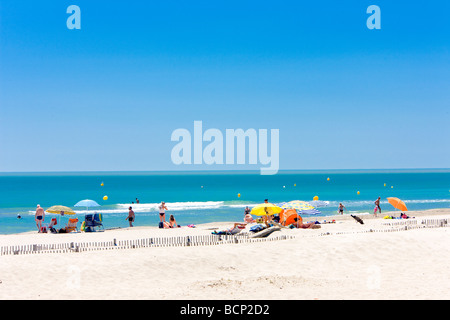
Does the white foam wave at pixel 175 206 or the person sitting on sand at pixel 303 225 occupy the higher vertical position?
the person sitting on sand at pixel 303 225

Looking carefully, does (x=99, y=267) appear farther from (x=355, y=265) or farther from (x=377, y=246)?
(x=377, y=246)

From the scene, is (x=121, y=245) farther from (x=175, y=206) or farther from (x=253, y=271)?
(x=175, y=206)

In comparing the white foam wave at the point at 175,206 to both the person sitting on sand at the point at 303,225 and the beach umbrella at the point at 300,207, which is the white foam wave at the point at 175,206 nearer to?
the beach umbrella at the point at 300,207

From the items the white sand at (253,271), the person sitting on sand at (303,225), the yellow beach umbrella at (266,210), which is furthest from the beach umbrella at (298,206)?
the white sand at (253,271)

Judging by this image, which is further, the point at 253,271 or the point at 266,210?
the point at 266,210

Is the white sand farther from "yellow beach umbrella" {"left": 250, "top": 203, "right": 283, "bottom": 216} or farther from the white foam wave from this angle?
the white foam wave

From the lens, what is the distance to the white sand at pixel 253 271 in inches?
562

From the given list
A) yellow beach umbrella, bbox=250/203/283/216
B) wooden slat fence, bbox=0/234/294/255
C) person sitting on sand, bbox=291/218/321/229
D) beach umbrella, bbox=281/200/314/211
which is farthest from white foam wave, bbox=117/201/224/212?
wooden slat fence, bbox=0/234/294/255

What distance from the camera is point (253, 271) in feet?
57.0

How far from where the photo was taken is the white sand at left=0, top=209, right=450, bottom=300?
46.8 feet

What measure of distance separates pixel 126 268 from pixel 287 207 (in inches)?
615

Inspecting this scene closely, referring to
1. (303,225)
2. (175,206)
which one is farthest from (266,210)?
(175,206)
